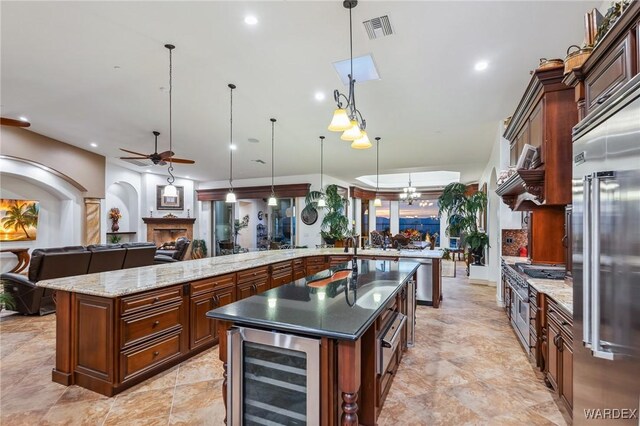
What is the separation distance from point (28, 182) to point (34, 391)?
7.49 meters

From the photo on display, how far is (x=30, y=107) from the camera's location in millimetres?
Answer: 5344

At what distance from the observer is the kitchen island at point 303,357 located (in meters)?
1.47

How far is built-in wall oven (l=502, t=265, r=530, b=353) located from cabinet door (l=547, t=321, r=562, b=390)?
23.9 inches

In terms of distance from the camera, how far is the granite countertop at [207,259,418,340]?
149 centimetres

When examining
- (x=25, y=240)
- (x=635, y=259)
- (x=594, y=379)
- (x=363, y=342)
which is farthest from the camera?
(x=25, y=240)

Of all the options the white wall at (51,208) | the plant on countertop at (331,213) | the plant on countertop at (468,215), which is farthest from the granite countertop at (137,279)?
the white wall at (51,208)

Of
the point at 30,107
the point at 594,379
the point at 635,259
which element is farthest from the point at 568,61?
the point at 30,107

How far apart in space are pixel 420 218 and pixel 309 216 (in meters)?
6.38

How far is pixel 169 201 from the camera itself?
10297 mm

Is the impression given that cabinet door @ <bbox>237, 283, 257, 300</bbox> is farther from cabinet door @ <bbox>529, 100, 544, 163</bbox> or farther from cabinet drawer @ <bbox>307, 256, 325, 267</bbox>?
cabinet door @ <bbox>529, 100, 544, 163</bbox>

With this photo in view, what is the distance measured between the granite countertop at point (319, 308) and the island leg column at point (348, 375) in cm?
10

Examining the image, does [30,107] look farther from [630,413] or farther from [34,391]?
[630,413]

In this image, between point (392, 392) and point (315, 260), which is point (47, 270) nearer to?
point (315, 260)

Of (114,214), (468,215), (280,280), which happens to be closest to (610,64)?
(280,280)
